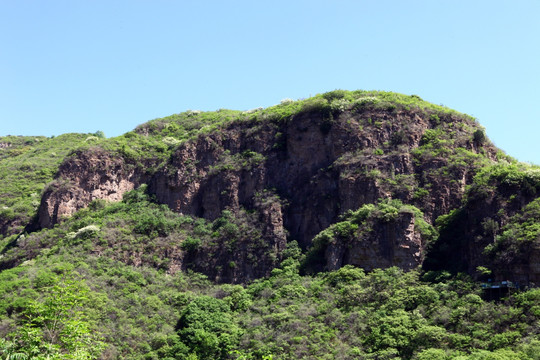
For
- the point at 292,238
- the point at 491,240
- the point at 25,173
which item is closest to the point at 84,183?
the point at 25,173

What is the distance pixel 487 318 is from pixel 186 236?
26.8 m

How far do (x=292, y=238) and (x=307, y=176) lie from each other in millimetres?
6170

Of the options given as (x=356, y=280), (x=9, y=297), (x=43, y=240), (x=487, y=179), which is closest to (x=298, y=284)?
(x=356, y=280)

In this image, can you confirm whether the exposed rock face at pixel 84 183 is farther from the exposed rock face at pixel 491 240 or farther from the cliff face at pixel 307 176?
the exposed rock face at pixel 491 240

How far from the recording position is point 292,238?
52.5 m

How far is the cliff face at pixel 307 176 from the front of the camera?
49.1 metres

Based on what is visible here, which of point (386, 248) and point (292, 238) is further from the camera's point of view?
point (292, 238)

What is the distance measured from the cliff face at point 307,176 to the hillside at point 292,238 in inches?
5.4

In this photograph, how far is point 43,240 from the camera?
53.6m

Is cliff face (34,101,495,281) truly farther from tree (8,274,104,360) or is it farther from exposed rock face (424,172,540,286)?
tree (8,274,104,360)

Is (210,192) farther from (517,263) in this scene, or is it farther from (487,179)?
(517,263)

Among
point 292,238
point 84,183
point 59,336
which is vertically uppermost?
point 84,183

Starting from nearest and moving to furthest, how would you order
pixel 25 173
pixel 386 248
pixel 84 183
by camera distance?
pixel 386 248, pixel 84 183, pixel 25 173

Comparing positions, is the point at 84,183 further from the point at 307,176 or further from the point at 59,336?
the point at 59,336
